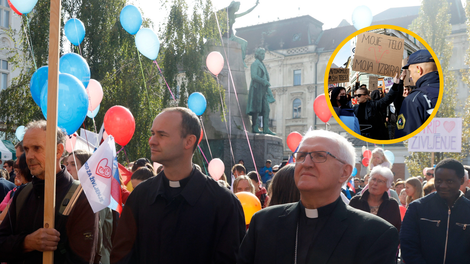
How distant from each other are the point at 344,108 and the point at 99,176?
179 cm

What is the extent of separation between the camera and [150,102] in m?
14.1

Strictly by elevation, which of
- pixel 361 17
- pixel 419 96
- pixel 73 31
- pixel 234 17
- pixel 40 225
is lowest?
pixel 40 225

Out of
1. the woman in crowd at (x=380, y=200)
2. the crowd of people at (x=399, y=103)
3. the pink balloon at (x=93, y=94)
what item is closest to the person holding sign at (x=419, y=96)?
the crowd of people at (x=399, y=103)

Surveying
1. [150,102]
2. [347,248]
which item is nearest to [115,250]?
[347,248]

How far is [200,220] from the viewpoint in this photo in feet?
7.84

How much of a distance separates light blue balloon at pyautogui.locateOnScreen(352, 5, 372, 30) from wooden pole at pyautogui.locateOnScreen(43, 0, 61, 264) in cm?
330

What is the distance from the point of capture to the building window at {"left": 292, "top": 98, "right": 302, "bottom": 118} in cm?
4281

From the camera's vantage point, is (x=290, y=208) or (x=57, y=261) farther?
(x=57, y=261)

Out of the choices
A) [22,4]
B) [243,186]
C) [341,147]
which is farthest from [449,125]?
[22,4]

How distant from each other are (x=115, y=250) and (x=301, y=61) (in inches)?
1614

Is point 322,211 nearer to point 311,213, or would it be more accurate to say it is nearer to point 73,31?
point 311,213

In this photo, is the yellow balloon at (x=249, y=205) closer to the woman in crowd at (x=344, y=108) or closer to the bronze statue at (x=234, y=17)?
the woman in crowd at (x=344, y=108)

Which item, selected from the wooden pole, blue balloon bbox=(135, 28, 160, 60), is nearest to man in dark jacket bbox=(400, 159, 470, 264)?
the wooden pole

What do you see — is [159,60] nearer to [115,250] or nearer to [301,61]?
[115,250]
